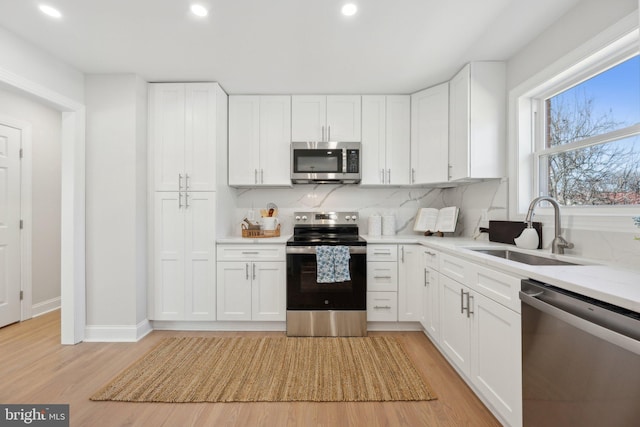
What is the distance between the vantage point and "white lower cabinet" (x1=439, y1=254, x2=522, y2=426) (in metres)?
1.43

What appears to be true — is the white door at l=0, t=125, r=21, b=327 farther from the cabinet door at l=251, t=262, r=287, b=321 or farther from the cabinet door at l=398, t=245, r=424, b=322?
the cabinet door at l=398, t=245, r=424, b=322

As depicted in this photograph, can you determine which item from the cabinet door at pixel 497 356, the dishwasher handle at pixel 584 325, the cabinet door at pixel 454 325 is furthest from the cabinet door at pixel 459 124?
the dishwasher handle at pixel 584 325

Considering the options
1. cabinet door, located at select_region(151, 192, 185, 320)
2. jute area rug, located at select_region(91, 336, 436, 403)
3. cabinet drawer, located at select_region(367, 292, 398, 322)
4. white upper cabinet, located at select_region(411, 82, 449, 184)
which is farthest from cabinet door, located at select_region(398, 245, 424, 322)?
cabinet door, located at select_region(151, 192, 185, 320)

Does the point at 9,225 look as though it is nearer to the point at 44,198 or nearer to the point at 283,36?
the point at 44,198

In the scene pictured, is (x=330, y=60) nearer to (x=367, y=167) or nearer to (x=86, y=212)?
(x=367, y=167)

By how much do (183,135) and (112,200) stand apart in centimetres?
87

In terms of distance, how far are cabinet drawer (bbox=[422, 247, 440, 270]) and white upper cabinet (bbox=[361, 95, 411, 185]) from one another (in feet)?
2.75

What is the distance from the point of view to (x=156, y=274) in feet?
9.07


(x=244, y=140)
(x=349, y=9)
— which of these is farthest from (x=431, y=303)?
(x=244, y=140)

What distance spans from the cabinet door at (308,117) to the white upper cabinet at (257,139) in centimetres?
7

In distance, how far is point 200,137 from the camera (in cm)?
279

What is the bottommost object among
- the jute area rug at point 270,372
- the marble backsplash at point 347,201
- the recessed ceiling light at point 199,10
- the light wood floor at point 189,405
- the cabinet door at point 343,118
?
the light wood floor at point 189,405

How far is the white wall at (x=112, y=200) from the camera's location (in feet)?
8.52

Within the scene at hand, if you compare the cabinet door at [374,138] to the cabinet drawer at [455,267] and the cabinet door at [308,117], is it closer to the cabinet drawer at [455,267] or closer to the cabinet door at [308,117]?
the cabinet door at [308,117]
